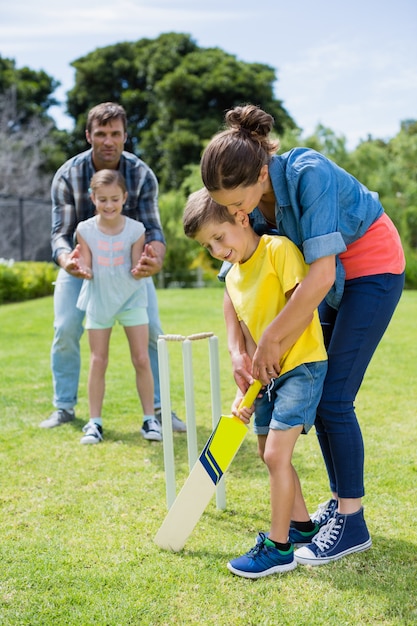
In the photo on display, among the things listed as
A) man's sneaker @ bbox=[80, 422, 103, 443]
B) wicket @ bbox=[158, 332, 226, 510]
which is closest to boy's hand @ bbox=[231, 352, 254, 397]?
wicket @ bbox=[158, 332, 226, 510]

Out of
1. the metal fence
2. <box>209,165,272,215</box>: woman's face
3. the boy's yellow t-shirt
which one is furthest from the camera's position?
the metal fence

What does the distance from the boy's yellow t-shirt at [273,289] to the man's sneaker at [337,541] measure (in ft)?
2.31

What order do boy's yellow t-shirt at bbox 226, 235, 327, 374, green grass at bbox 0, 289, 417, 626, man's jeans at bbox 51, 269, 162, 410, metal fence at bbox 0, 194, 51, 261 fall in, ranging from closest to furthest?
1. green grass at bbox 0, 289, 417, 626
2. boy's yellow t-shirt at bbox 226, 235, 327, 374
3. man's jeans at bbox 51, 269, 162, 410
4. metal fence at bbox 0, 194, 51, 261

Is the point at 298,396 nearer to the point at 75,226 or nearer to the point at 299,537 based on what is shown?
the point at 299,537

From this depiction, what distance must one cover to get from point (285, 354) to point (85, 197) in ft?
8.80

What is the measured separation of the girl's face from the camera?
460cm

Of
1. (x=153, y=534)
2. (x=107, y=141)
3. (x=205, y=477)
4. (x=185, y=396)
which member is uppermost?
(x=107, y=141)

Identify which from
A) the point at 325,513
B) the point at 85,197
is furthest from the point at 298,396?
the point at 85,197

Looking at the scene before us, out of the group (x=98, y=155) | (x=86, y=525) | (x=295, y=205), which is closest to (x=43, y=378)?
(x=98, y=155)

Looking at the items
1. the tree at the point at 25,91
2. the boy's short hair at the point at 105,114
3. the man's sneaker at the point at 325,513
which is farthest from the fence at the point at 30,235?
the man's sneaker at the point at 325,513

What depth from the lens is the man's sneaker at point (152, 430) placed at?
4836mm

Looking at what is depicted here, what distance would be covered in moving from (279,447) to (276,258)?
0.73m

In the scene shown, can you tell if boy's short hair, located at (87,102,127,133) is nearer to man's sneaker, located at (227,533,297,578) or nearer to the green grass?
the green grass

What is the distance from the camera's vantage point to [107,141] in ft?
15.9
